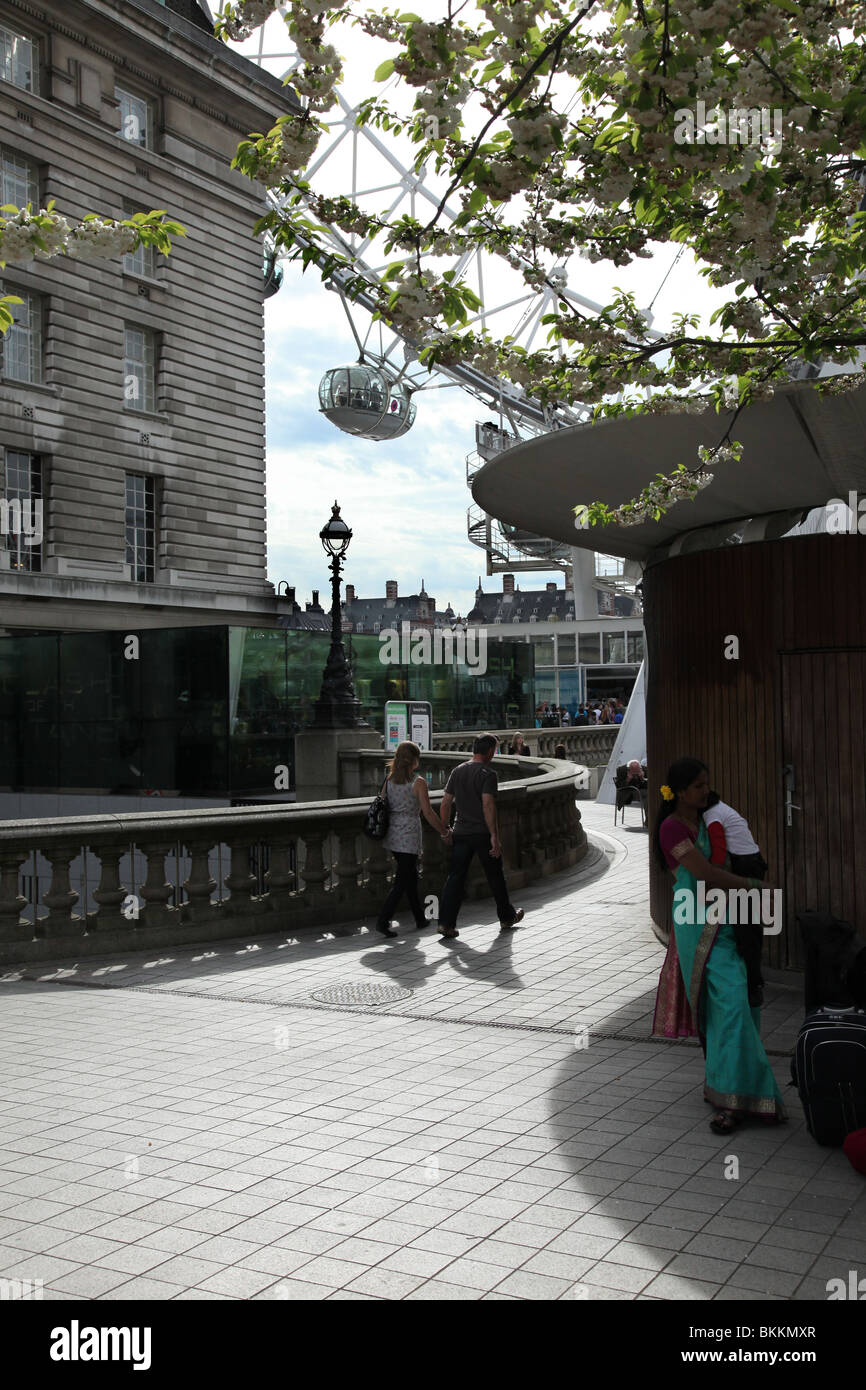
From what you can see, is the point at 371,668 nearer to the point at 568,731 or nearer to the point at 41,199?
the point at 568,731

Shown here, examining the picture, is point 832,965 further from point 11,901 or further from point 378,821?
point 11,901

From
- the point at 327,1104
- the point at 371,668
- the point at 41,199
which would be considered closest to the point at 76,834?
the point at 327,1104

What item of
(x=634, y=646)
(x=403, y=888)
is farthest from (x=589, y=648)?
(x=403, y=888)

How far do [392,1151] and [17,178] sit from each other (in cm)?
3966

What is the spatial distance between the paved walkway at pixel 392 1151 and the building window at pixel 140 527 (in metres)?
35.7

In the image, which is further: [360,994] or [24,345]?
[24,345]

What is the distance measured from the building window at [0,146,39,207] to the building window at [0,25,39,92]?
6.69 ft

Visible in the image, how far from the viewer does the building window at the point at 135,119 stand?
140 ft

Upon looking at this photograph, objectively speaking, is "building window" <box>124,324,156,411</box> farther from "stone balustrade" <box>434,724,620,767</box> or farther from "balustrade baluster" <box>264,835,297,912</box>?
"balustrade baluster" <box>264,835,297,912</box>

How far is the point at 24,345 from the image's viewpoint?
132 feet

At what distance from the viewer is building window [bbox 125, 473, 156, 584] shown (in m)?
44.1

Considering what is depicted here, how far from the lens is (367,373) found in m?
52.9

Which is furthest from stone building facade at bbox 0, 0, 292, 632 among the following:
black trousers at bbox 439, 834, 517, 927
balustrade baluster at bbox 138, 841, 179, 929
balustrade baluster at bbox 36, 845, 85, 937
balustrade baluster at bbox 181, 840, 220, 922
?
black trousers at bbox 439, 834, 517, 927
